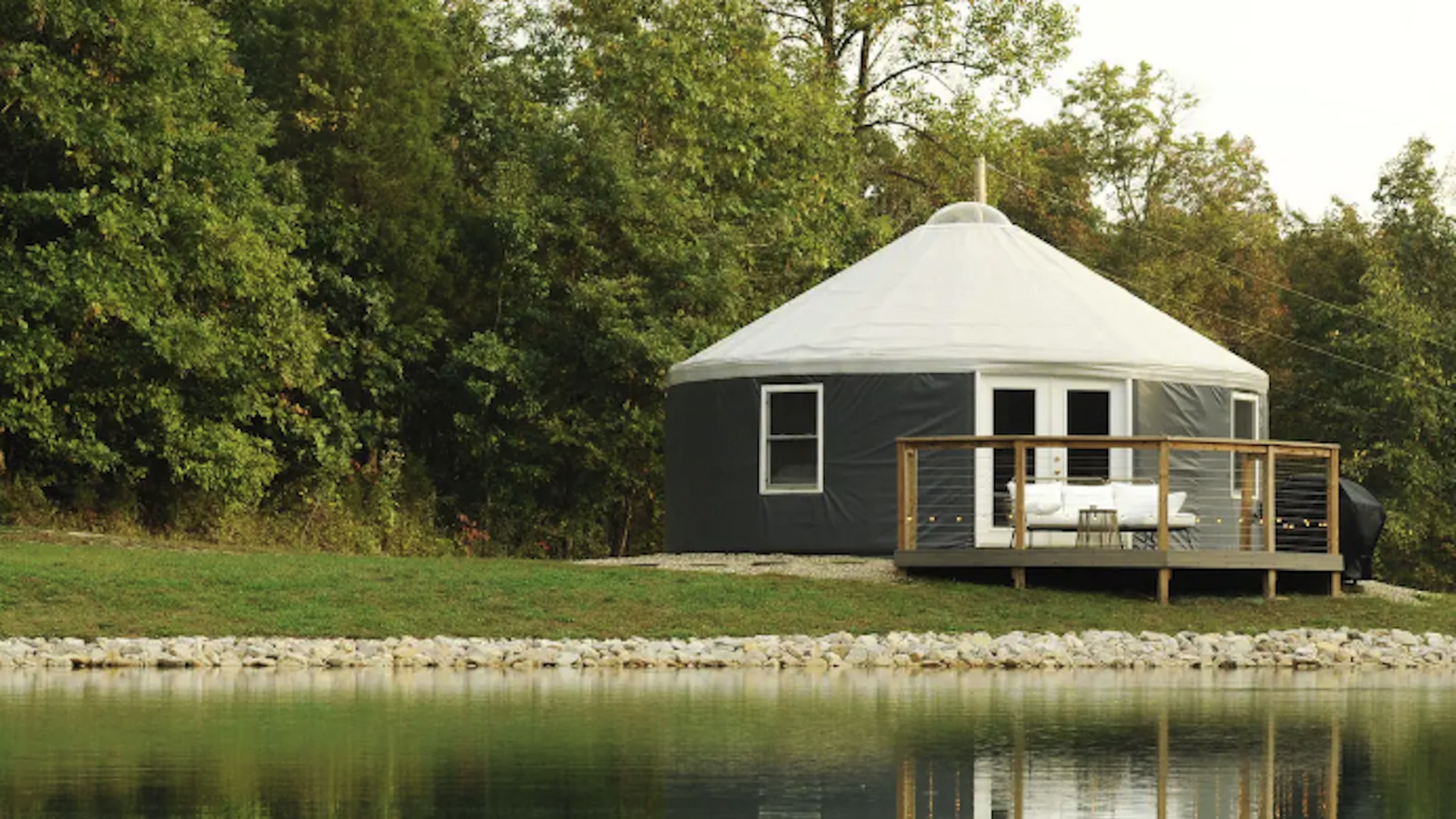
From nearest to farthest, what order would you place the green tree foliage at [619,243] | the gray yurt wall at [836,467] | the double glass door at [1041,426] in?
the double glass door at [1041,426], the gray yurt wall at [836,467], the green tree foliage at [619,243]

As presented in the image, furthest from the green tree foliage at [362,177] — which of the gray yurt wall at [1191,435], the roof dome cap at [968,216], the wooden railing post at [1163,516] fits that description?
the wooden railing post at [1163,516]

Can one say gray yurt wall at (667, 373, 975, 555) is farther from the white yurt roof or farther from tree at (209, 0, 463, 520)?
tree at (209, 0, 463, 520)

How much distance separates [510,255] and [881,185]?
11.0 metres

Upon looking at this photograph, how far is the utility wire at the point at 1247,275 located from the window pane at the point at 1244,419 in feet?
27.3

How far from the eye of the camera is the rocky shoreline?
1340 centimetres

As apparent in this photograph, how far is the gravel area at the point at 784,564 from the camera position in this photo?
58.0 ft

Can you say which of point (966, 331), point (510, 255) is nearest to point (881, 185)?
point (510, 255)

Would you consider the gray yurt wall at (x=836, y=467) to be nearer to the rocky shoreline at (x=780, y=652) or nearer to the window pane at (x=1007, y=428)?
the window pane at (x=1007, y=428)

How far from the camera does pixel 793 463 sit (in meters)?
20.4

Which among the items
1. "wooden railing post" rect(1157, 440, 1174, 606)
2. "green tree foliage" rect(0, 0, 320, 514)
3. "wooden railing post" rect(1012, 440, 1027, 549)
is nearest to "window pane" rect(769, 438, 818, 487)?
"wooden railing post" rect(1012, 440, 1027, 549)

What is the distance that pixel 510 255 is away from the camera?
24938 mm

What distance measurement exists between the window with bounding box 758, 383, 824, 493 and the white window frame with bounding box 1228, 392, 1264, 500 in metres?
3.44

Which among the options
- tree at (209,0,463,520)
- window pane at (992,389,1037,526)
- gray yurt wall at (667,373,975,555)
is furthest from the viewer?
tree at (209,0,463,520)

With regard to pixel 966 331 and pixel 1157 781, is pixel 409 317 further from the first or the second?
pixel 1157 781
